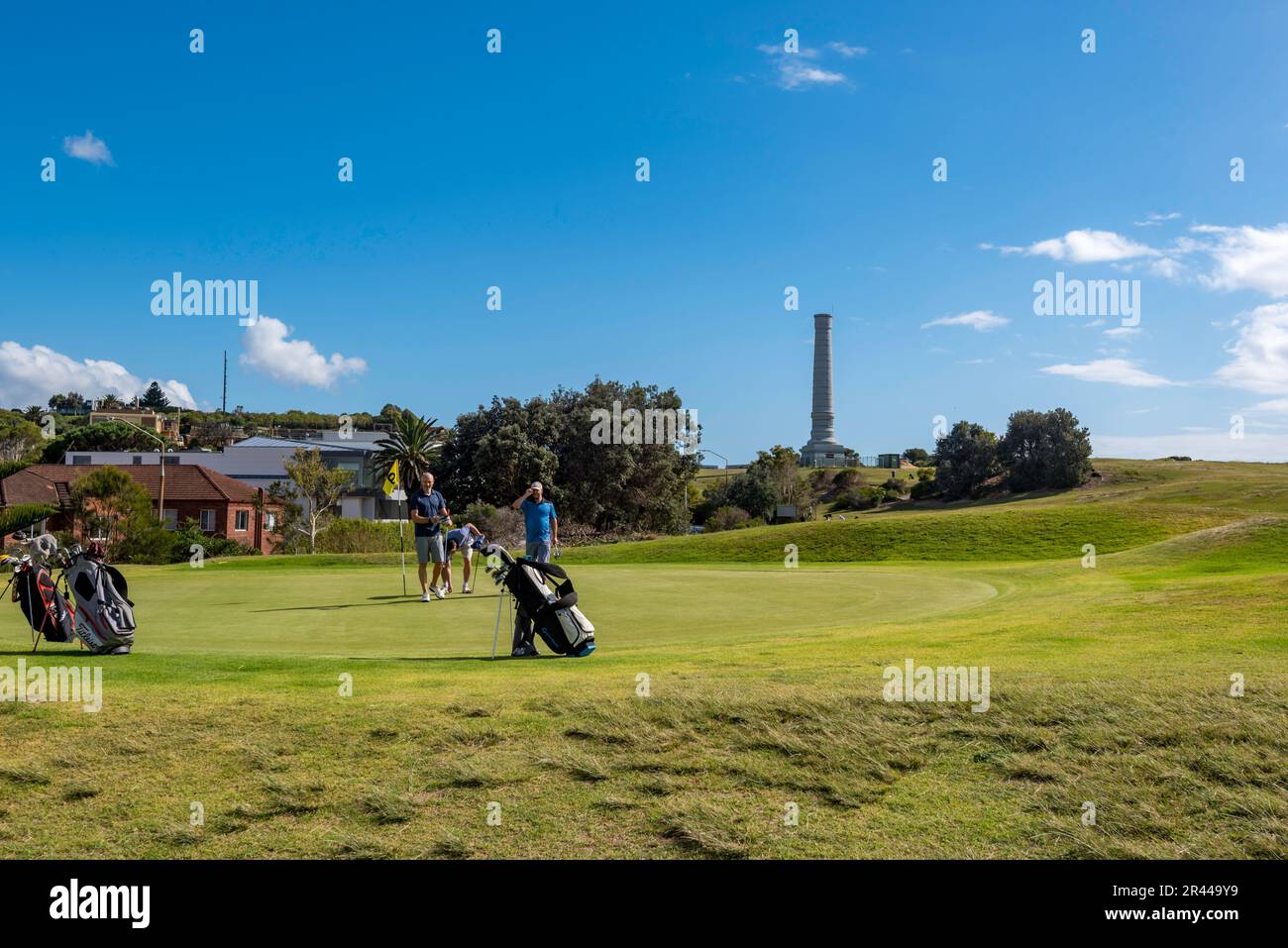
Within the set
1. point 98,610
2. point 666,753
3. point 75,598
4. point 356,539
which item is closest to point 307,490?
point 356,539

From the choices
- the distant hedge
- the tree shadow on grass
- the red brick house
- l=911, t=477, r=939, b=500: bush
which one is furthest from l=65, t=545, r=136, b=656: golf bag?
l=911, t=477, r=939, b=500: bush

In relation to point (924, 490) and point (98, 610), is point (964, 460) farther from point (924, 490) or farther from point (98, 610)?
point (98, 610)

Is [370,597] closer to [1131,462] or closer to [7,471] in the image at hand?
[7,471]

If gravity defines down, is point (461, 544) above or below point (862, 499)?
below

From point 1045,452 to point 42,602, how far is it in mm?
94892

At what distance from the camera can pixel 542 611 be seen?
11.4 meters

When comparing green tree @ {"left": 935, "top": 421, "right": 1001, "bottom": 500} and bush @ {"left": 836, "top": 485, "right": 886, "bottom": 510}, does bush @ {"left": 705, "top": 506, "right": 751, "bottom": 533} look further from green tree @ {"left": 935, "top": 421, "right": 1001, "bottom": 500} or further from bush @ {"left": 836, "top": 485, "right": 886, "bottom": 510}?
green tree @ {"left": 935, "top": 421, "right": 1001, "bottom": 500}

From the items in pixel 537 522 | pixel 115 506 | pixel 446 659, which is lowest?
pixel 446 659

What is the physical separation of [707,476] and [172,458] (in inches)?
2946

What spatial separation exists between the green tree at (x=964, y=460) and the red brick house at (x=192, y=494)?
64404mm

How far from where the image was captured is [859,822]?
5.96m

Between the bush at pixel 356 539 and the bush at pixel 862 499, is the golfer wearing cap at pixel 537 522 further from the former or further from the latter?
the bush at pixel 862 499
